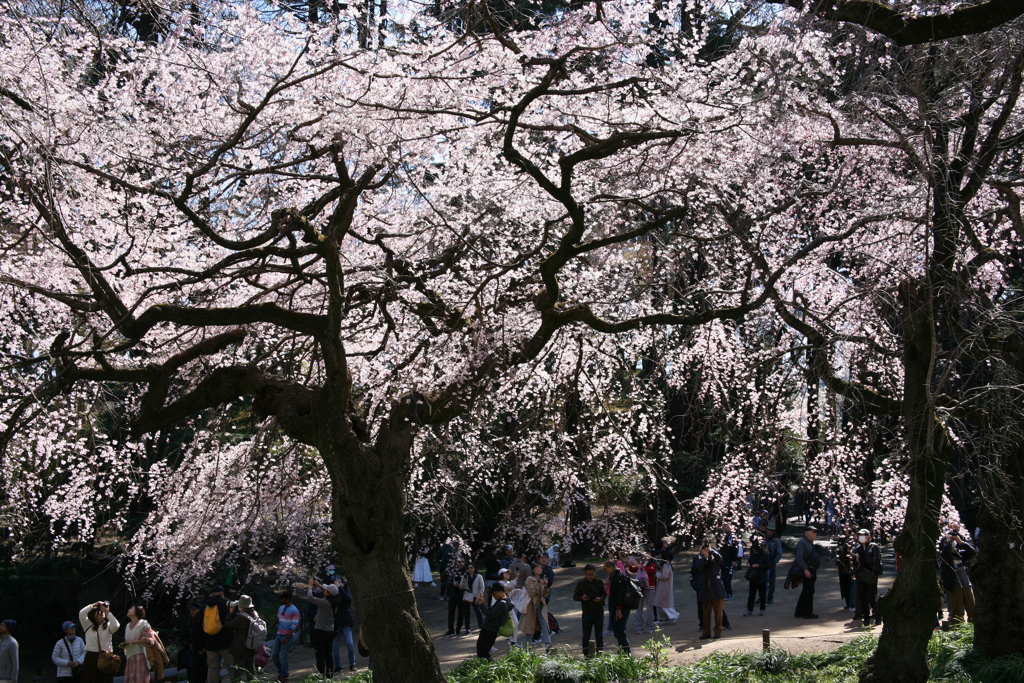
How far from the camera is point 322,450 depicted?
6895 millimetres

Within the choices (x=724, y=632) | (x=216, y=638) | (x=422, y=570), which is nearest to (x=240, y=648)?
(x=216, y=638)

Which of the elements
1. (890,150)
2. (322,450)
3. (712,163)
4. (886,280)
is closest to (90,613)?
(322,450)

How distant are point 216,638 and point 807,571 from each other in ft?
27.2

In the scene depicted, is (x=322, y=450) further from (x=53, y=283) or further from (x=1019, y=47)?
(x=1019, y=47)

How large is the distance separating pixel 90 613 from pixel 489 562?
238 inches

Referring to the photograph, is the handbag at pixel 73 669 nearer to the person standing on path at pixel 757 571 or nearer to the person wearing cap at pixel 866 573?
the person standing on path at pixel 757 571

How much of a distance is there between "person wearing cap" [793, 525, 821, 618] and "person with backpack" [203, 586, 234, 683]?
8125 mm

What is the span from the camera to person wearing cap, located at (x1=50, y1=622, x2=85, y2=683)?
10.1m

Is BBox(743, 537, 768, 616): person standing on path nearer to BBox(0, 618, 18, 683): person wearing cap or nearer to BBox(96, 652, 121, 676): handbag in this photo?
BBox(96, 652, 121, 676): handbag

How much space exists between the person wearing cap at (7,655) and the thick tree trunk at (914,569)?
31.7 feet

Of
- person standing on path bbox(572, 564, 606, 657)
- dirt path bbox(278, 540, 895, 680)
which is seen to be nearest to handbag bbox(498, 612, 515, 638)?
dirt path bbox(278, 540, 895, 680)

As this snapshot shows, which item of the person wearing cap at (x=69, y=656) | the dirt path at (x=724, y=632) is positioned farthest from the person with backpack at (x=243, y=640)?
the person wearing cap at (x=69, y=656)

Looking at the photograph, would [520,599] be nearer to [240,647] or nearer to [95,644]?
[240,647]

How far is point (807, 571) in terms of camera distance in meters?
12.2
